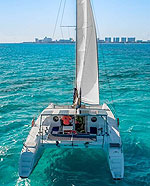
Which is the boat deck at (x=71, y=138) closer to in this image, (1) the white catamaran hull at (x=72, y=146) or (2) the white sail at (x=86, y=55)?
(1) the white catamaran hull at (x=72, y=146)

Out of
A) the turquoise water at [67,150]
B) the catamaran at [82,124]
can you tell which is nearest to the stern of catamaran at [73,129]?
the catamaran at [82,124]

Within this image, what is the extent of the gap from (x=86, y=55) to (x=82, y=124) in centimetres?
449

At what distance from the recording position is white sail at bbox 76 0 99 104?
14609 mm

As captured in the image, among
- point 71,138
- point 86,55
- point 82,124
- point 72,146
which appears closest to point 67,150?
point 82,124

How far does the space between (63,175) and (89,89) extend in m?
5.76

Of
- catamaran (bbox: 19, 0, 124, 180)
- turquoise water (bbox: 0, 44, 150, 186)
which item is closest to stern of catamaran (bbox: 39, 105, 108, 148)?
catamaran (bbox: 19, 0, 124, 180)

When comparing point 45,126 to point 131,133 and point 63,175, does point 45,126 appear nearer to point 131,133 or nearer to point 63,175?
point 63,175

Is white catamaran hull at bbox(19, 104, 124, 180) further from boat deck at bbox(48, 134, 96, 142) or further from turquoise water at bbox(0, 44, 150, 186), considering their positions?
turquoise water at bbox(0, 44, 150, 186)

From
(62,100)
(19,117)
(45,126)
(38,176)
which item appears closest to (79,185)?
(38,176)

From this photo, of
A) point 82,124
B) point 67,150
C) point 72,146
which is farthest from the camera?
point 67,150

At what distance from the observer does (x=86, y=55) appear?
15.0m

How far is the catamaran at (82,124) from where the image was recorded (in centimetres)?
1168

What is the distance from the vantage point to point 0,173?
13.0 m

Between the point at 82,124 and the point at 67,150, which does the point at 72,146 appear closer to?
the point at 82,124
